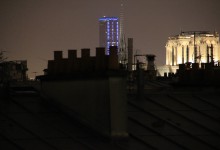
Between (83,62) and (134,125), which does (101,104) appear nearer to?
(83,62)

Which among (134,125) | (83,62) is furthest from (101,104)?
(134,125)

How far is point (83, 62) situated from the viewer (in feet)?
81.6

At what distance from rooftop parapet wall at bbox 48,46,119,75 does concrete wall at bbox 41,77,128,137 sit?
58 cm

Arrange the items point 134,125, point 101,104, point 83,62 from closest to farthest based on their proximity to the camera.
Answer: point 101,104 → point 83,62 → point 134,125

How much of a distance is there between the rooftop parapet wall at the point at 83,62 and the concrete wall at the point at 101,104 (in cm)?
58

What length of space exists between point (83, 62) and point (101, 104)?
2.63 meters

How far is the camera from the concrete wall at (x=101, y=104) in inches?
886

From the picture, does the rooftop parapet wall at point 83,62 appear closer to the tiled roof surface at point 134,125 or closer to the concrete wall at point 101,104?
the concrete wall at point 101,104

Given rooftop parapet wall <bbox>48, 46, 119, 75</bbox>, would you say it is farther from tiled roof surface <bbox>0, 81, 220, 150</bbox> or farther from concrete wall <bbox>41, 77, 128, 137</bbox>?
tiled roof surface <bbox>0, 81, 220, 150</bbox>

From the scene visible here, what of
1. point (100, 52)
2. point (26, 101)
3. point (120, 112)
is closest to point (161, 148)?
point (120, 112)

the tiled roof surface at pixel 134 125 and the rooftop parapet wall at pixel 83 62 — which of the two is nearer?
the tiled roof surface at pixel 134 125

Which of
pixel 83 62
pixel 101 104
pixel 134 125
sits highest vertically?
pixel 83 62

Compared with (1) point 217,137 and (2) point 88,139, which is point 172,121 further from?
(2) point 88,139

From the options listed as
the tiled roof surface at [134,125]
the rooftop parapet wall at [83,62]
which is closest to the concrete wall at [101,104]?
the tiled roof surface at [134,125]
